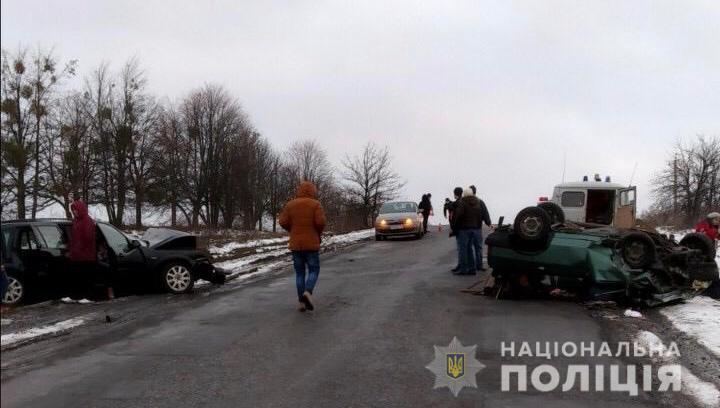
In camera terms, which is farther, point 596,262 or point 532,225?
point 532,225

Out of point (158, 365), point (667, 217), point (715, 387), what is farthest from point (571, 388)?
point (667, 217)

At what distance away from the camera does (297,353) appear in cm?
686

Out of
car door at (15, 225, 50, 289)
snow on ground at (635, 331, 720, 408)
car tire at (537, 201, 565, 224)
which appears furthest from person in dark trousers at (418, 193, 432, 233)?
snow on ground at (635, 331, 720, 408)

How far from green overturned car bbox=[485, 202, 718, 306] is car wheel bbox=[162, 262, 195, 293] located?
5609 mm

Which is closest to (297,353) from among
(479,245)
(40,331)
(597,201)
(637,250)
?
(40,331)

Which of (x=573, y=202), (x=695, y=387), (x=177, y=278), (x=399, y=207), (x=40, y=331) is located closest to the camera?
(x=695, y=387)

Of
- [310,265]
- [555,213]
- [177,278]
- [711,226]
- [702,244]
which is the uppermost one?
[555,213]

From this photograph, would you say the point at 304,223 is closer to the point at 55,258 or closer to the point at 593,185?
the point at 55,258

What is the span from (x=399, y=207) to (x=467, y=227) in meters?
13.1

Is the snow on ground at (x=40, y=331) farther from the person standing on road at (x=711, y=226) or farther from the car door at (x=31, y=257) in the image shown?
the person standing on road at (x=711, y=226)

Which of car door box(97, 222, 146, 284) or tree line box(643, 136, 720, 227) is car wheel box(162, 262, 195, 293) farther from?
tree line box(643, 136, 720, 227)

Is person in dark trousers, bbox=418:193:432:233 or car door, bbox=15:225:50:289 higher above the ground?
person in dark trousers, bbox=418:193:432:233

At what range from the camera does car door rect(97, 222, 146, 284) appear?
1159cm

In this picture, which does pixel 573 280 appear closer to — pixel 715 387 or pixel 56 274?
pixel 715 387
